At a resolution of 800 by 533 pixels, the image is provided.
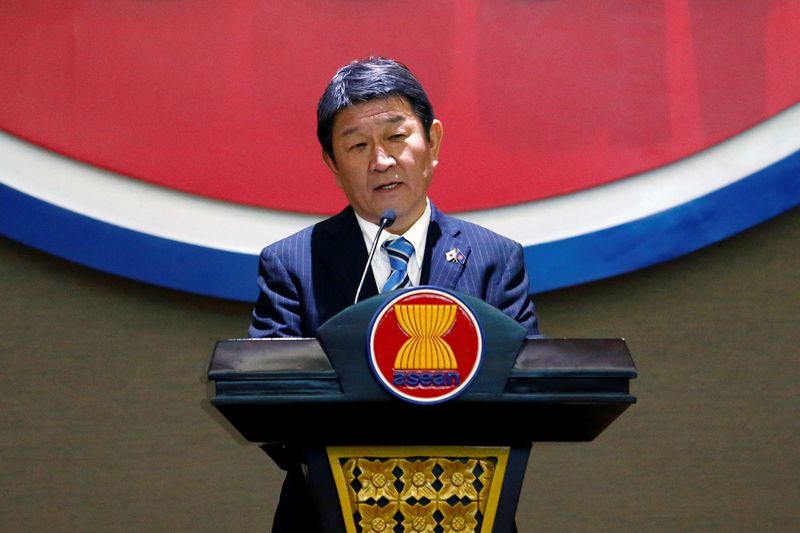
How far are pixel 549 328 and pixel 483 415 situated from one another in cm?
156

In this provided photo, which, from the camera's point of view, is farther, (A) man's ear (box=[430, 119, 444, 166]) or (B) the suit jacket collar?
(A) man's ear (box=[430, 119, 444, 166])

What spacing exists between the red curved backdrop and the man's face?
40.1 inches

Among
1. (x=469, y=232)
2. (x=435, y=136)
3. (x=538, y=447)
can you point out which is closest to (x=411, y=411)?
(x=469, y=232)

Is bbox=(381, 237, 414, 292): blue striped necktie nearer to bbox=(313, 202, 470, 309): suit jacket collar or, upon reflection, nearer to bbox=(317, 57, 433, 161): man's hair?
bbox=(313, 202, 470, 309): suit jacket collar

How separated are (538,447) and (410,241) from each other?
1255 mm

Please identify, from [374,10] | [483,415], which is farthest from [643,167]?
[483,415]

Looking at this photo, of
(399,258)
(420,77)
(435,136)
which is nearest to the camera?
(399,258)

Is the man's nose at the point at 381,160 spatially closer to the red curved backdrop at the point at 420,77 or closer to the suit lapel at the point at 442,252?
the suit lapel at the point at 442,252

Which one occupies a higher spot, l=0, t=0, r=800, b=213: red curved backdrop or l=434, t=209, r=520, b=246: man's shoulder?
l=0, t=0, r=800, b=213: red curved backdrop

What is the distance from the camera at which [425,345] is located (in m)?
1.31

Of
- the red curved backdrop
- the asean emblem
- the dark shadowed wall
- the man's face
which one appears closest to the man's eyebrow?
the man's face

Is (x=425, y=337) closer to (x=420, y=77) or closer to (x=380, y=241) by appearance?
(x=380, y=241)

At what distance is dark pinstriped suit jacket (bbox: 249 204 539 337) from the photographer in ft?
5.36

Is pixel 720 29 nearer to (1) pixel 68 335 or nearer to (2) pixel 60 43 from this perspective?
(2) pixel 60 43
